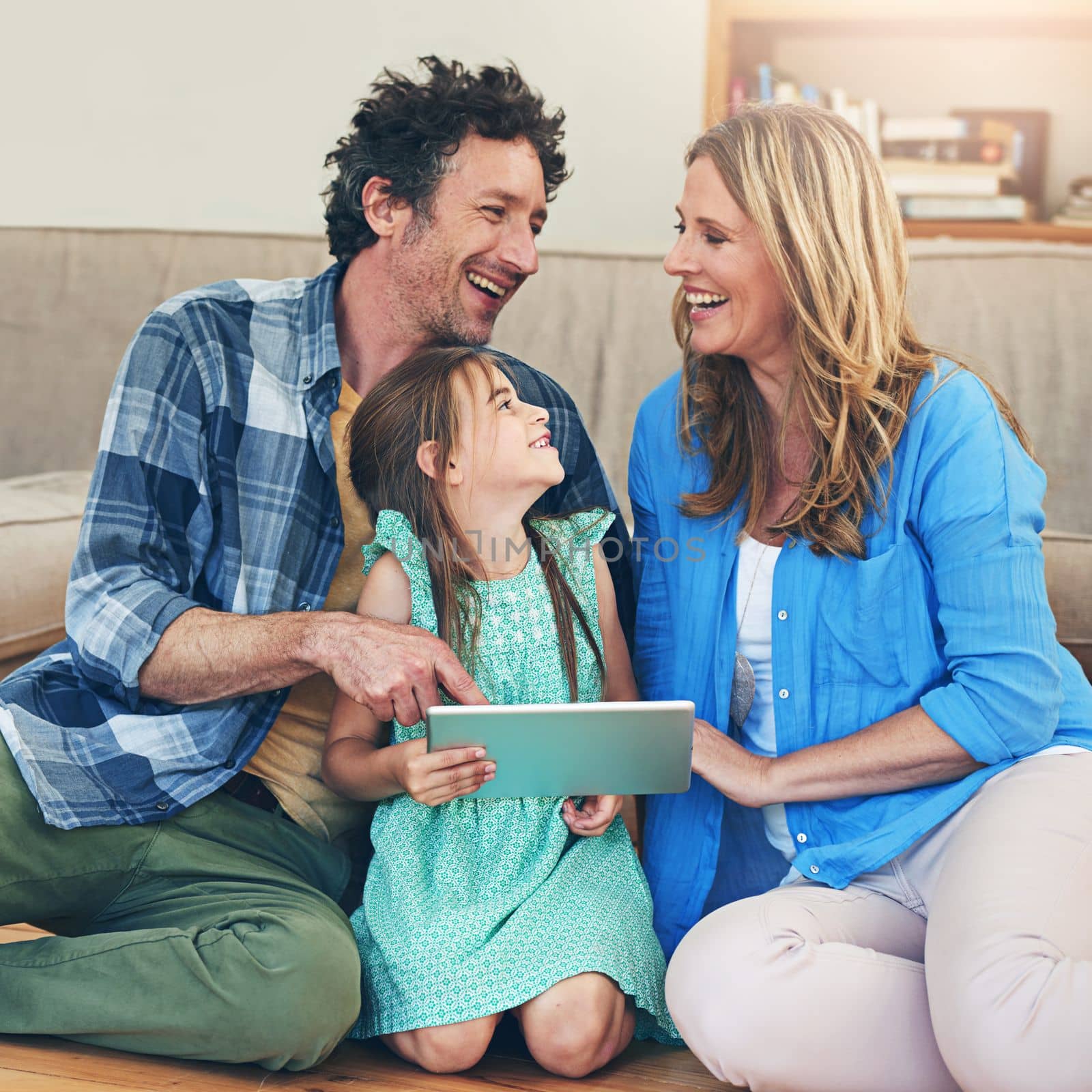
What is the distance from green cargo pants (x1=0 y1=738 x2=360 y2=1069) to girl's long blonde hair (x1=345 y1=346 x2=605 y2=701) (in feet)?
1.09

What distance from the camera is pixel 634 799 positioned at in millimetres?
1602

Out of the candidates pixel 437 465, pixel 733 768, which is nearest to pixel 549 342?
pixel 437 465

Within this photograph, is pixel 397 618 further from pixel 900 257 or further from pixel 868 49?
pixel 868 49

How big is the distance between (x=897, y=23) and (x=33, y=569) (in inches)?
97.1

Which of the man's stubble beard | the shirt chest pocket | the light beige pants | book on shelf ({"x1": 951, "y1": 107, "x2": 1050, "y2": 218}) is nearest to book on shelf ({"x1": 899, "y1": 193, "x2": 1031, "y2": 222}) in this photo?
book on shelf ({"x1": 951, "y1": 107, "x2": 1050, "y2": 218})

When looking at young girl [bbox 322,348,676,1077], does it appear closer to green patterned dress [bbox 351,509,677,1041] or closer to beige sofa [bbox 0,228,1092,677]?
green patterned dress [bbox 351,509,677,1041]

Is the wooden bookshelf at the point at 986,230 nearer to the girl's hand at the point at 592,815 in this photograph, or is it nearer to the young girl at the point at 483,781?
the young girl at the point at 483,781

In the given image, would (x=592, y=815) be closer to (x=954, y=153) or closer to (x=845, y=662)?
(x=845, y=662)

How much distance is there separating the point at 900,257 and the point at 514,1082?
36.9 inches

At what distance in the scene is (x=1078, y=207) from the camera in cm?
296

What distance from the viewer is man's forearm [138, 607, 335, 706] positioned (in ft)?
4.18

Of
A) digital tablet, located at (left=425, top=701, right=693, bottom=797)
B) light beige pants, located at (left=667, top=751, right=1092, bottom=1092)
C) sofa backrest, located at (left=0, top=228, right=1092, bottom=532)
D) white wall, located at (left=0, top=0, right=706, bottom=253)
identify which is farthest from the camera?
white wall, located at (left=0, top=0, right=706, bottom=253)

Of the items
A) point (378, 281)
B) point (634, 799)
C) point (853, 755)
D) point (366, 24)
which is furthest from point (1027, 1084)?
point (366, 24)

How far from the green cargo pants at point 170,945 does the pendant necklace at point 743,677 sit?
0.48 m
